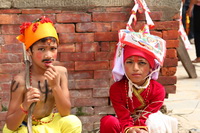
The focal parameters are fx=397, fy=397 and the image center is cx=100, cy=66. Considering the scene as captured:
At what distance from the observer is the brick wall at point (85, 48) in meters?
4.10

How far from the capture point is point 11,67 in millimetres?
4152

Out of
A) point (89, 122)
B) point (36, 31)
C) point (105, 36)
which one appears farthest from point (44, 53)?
point (89, 122)

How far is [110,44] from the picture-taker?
4273mm

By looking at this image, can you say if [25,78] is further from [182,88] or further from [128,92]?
[182,88]

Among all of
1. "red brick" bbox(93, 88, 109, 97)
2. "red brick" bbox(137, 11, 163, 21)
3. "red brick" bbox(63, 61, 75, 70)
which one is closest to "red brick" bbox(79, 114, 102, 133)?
"red brick" bbox(93, 88, 109, 97)

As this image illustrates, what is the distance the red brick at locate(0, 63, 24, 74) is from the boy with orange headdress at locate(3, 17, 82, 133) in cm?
67

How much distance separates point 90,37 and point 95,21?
18 cm

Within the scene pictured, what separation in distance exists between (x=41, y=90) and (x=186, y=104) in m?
2.69

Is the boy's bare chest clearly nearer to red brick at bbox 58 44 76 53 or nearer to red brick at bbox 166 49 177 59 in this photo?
red brick at bbox 58 44 76 53

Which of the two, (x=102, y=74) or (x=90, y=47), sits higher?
(x=90, y=47)

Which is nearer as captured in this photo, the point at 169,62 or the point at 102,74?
the point at 102,74

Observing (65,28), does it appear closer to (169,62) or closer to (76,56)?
(76,56)

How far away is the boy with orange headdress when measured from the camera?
326 centimetres

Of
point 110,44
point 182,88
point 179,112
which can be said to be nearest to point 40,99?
point 110,44
